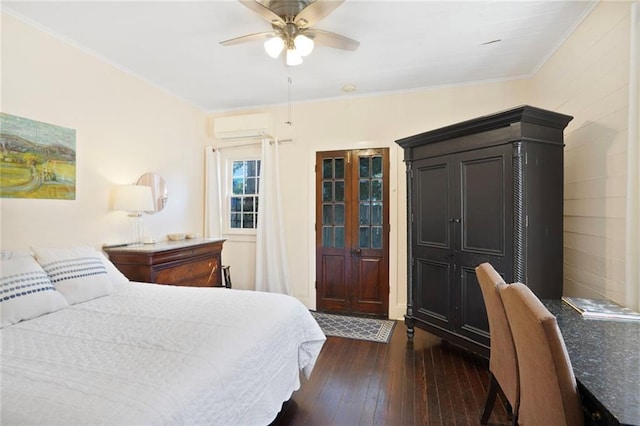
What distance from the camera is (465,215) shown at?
257 cm

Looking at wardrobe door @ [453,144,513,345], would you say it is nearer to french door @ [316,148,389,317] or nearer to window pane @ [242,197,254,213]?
french door @ [316,148,389,317]

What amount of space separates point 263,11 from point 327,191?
7.74 ft

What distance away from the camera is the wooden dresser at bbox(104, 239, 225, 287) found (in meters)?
2.73

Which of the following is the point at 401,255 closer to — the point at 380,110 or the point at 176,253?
the point at 380,110

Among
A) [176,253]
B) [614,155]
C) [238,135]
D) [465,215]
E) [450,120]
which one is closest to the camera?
[614,155]

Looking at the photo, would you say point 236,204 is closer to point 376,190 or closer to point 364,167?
point 364,167

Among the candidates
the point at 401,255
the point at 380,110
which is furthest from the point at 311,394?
the point at 380,110

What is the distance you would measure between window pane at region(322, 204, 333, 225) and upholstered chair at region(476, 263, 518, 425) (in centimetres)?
242

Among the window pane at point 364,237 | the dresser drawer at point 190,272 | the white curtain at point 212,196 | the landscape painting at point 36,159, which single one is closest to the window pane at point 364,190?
the window pane at point 364,237

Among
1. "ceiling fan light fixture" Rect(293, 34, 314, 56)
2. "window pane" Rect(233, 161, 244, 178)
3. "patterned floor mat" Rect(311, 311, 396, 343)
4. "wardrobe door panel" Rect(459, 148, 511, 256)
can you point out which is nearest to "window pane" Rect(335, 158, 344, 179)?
"window pane" Rect(233, 161, 244, 178)

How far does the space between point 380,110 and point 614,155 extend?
2363 mm

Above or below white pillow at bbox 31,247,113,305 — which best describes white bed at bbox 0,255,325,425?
below

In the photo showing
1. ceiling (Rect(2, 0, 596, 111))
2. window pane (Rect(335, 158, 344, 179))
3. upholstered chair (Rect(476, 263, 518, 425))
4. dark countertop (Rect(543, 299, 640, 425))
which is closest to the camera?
dark countertop (Rect(543, 299, 640, 425))

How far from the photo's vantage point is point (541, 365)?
41.8 inches
